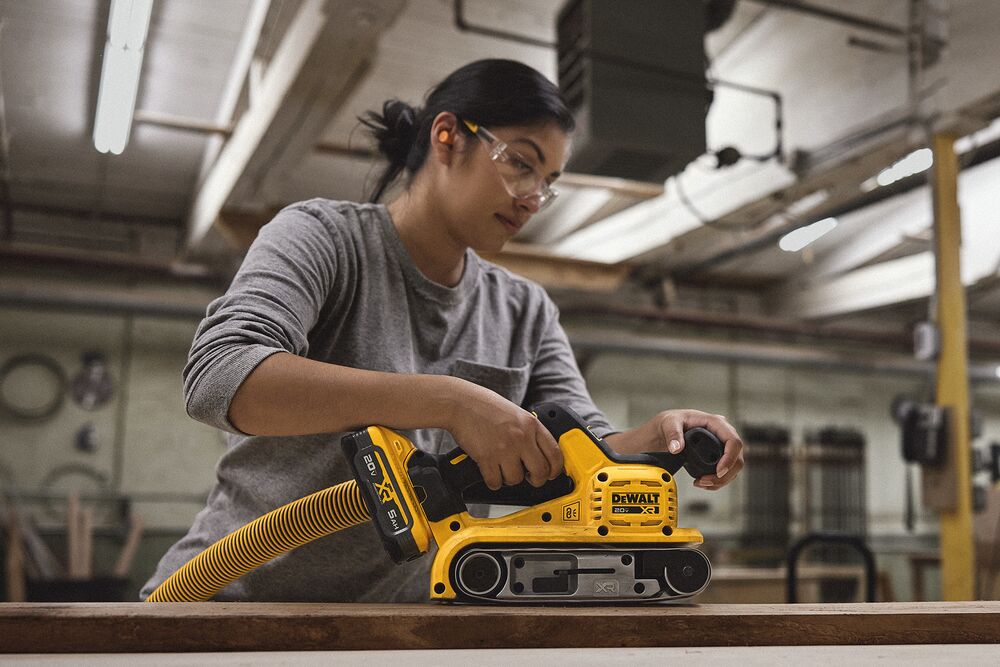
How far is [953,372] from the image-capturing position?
4004mm

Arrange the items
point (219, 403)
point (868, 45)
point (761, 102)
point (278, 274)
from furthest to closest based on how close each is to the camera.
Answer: point (761, 102), point (868, 45), point (278, 274), point (219, 403)

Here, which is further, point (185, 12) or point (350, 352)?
point (185, 12)

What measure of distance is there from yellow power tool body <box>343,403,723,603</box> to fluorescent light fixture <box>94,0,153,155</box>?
2591 mm

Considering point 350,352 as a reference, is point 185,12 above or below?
above

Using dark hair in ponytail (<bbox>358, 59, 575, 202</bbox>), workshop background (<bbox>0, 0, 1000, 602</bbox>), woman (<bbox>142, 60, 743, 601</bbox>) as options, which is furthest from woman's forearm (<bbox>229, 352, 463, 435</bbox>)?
workshop background (<bbox>0, 0, 1000, 602</bbox>)

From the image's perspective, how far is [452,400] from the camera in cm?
115

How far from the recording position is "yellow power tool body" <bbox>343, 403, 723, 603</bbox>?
46.6 inches

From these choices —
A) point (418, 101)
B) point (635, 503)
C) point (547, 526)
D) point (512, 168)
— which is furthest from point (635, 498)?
point (418, 101)

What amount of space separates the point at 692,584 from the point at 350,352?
0.61 m

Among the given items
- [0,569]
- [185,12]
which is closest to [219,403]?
[185,12]

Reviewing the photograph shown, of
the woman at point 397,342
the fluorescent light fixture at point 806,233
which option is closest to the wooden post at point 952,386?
the fluorescent light fixture at point 806,233

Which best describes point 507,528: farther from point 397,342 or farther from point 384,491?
point 397,342

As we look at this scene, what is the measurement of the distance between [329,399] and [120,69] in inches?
122

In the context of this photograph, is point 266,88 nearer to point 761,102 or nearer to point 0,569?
point 761,102
